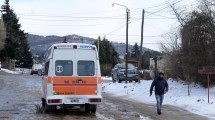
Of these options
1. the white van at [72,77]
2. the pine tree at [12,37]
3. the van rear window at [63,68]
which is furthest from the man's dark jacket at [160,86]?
the pine tree at [12,37]

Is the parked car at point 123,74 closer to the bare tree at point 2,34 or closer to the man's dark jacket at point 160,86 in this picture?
the man's dark jacket at point 160,86

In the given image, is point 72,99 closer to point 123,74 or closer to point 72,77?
point 72,77

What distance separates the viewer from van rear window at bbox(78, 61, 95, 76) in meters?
18.6

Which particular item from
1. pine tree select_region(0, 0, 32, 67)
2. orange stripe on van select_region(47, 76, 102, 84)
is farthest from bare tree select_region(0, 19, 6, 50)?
orange stripe on van select_region(47, 76, 102, 84)

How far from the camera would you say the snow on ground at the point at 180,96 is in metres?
21.4

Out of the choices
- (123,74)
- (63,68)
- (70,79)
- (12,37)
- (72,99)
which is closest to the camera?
(72,99)

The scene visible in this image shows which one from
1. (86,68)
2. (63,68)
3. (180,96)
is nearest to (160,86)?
(86,68)

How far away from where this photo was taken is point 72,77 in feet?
60.4

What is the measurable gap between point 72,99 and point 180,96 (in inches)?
378

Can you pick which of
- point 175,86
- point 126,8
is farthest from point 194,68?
point 126,8

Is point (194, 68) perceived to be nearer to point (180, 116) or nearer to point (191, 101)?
point (191, 101)

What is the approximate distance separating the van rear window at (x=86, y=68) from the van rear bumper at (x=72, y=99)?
91cm

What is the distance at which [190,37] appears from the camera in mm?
27984

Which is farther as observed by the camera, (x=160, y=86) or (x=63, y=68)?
(x=160, y=86)
